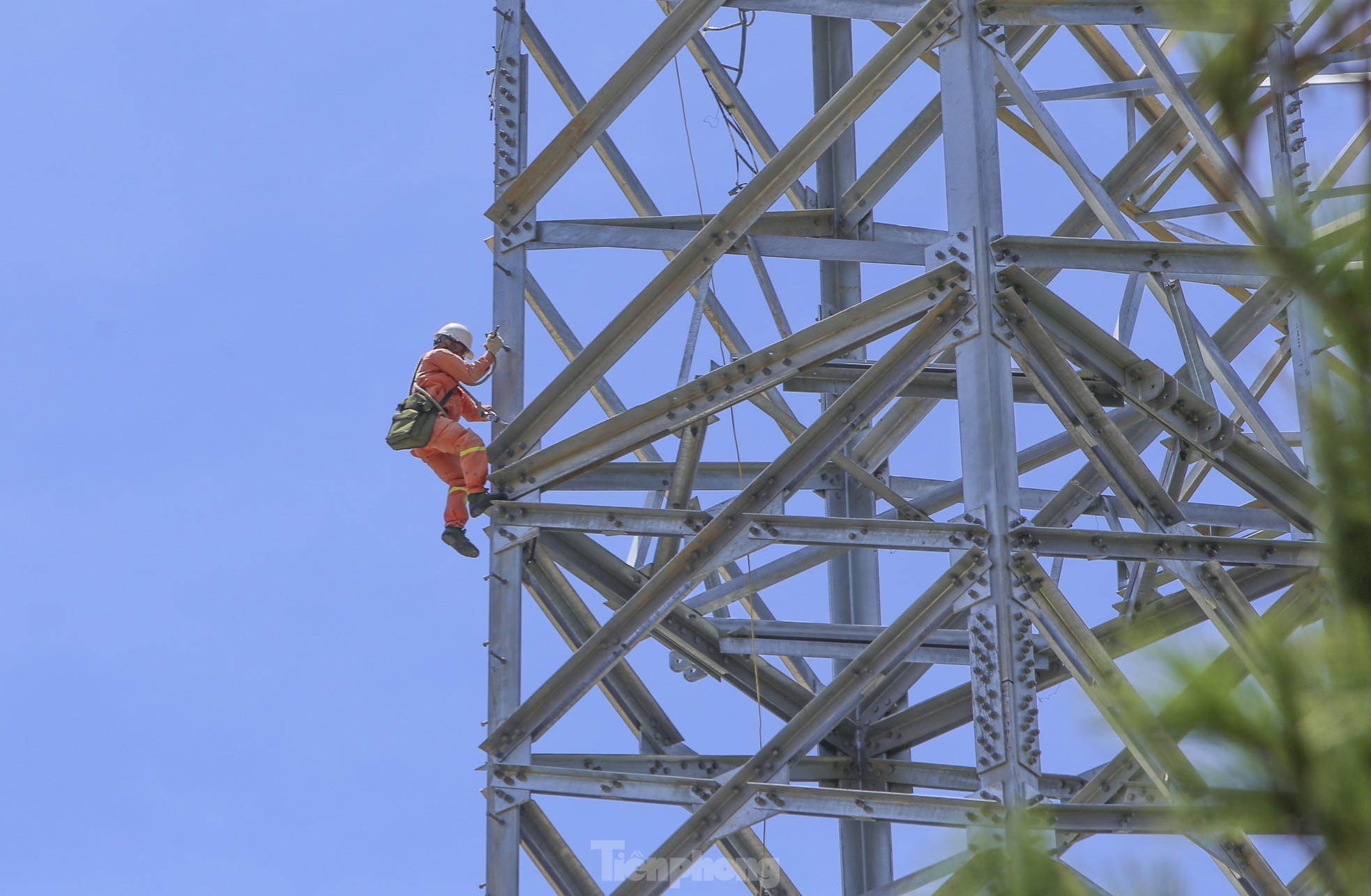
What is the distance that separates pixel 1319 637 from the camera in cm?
571

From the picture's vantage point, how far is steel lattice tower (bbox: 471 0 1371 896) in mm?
11219

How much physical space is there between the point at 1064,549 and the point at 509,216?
4.15 meters

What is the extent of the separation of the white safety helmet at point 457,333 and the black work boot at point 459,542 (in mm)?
1632

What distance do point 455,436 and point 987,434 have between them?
136 inches

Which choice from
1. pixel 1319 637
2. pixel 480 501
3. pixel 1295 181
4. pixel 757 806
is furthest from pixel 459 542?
pixel 1319 637

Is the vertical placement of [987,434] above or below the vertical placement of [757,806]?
above

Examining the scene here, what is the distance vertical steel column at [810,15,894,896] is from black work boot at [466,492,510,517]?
116 inches

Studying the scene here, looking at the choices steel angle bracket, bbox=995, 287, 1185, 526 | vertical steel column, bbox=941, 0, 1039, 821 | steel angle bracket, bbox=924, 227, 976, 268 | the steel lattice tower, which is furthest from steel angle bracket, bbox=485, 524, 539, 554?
steel angle bracket, bbox=995, 287, 1185, 526

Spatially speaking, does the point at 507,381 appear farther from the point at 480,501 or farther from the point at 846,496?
the point at 846,496

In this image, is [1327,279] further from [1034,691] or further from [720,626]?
[720,626]

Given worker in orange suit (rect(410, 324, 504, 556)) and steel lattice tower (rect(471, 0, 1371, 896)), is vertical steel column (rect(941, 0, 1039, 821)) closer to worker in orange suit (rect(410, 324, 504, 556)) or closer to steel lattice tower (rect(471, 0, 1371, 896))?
steel lattice tower (rect(471, 0, 1371, 896))

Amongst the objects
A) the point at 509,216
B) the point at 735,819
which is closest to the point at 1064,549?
the point at 735,819

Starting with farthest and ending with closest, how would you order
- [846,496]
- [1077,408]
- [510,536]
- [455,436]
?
[846,496]
[455,436]
[510,536]
[1077,408]

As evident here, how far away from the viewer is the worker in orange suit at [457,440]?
41.6 ft
